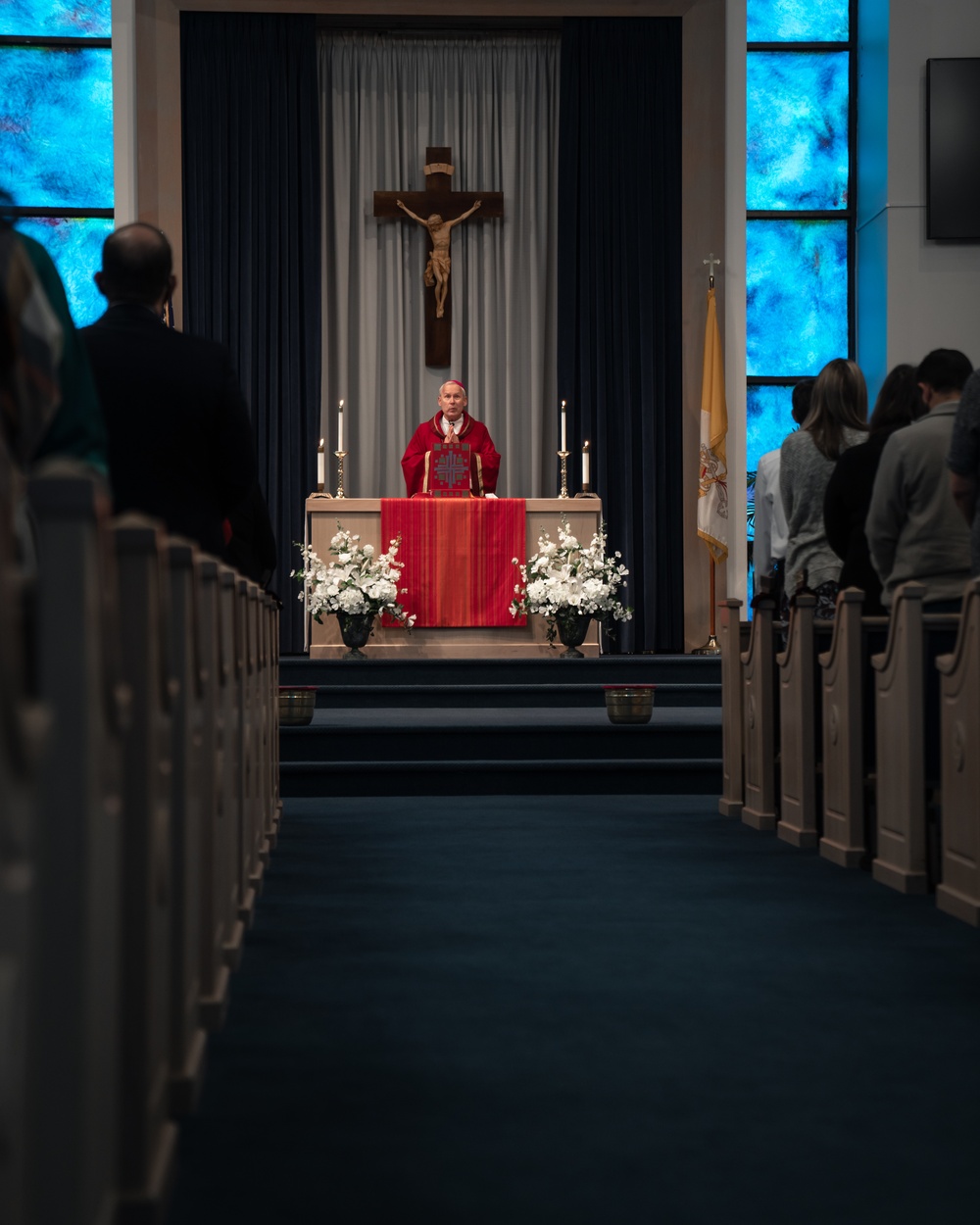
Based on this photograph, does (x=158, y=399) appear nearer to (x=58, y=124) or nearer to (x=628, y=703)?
(x=628, y=703)

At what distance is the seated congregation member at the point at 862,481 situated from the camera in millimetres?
4316

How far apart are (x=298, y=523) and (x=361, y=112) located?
3.03 metres

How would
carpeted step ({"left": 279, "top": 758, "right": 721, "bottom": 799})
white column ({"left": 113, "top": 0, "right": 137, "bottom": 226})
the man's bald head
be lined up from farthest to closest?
white column ({"left": 113, "top": 0, "right": 137, "bottom": 226}) < carpeted step ({"left": 279, "top": 758, "right": 721, "bottom": 799}) < the man's bald head

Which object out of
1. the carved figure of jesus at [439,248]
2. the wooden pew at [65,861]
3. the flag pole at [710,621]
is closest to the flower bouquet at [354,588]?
the flag pole at [710,621]

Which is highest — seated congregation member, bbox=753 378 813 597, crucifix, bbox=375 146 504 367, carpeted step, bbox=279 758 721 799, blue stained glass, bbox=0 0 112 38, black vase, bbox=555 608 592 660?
blue stained glass, bbox=0 0 112 38

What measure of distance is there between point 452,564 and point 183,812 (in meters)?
6.72

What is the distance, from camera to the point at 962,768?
11.3ft

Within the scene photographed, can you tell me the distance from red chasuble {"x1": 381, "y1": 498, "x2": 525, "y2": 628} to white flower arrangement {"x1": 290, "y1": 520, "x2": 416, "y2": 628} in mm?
154

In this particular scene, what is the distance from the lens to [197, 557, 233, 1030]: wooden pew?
2.34 metres

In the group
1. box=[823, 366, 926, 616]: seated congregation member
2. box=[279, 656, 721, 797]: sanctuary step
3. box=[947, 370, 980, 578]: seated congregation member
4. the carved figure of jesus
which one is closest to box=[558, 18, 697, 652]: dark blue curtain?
the carved figure of jesus

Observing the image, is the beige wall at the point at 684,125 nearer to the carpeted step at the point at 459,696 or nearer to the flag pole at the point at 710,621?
the flag pole at the point at 710,621

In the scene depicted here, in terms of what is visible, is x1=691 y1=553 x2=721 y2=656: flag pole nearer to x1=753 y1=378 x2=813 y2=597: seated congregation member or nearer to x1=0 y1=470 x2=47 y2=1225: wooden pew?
x1=753 y1=378 x2=813 y2=597: seated congregation member

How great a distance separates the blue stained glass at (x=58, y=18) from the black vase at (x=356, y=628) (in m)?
5.00

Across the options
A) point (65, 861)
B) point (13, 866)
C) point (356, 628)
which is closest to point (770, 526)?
point (356, 628)
